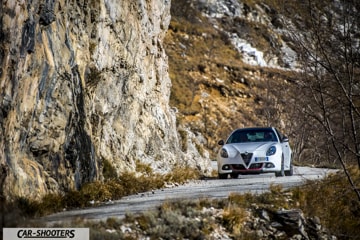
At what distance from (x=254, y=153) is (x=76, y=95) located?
5797 mm

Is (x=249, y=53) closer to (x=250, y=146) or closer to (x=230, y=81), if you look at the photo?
(x=230, y=81)

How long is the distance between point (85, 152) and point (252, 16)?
61.6 metres

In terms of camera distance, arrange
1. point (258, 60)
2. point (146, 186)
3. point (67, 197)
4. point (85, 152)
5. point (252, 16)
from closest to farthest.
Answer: point (67, 197) < point (85, 152) < point (146, 186) < point (258, 60) < point (252, 16)

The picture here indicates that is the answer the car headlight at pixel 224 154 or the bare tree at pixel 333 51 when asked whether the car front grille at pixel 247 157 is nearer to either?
the car headlight at pixel 224 154

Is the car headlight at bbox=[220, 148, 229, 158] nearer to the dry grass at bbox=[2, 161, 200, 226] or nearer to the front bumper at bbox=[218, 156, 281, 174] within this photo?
the front bumper at bbox=[218, 156, 281, 174]

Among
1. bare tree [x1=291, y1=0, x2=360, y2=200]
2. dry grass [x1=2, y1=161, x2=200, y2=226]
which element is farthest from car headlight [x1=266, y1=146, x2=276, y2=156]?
bare tree [x1=291, y1=0, x2=360, y2=200]

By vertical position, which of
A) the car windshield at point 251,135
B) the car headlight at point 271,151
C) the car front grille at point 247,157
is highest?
the car windshield at point 251,135

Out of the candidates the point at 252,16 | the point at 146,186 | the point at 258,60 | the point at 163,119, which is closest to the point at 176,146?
the point at 163,119

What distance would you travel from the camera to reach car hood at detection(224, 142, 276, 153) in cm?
1680

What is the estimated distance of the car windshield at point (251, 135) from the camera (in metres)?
18.0

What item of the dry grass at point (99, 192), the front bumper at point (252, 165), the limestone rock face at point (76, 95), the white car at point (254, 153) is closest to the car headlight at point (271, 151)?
the white car at point (254, 153)

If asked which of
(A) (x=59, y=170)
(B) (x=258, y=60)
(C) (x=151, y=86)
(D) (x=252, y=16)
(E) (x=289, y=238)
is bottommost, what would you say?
(E) (x=289, y=238)

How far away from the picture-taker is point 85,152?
1306cm

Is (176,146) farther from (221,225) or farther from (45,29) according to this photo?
(221,225)
